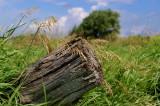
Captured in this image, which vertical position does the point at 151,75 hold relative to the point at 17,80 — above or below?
below

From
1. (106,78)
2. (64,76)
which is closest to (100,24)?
(106,78)

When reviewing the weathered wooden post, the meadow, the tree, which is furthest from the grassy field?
the tree

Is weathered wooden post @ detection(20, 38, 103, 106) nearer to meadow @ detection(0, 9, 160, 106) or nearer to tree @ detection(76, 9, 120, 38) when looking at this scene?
meadow @ detection(0, 9, 160, 106)

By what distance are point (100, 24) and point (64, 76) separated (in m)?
28.7

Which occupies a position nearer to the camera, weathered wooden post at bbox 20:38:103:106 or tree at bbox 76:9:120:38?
weathered wooden post at bbox 20:38:103:106

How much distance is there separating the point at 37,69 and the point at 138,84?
2081 millimetres

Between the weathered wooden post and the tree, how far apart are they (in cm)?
2729

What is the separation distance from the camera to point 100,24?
3086 centimetres

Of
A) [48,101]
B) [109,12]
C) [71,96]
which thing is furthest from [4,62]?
[109,12]

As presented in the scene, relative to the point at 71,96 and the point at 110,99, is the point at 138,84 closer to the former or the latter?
the point at 110,99

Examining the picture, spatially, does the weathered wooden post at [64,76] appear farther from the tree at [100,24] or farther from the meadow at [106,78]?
the tree at [100,24]

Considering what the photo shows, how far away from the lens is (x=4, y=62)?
3.06m

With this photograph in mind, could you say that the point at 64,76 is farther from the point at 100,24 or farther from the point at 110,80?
the point at 100,24

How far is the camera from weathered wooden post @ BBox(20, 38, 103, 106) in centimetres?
247
